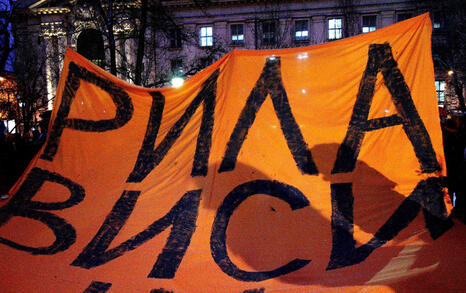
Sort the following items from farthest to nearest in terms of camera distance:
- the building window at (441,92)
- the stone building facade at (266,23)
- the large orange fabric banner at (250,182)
Result: the building window at (441,92)
the stone building facade at (266,23)
the large orange fabric banner at (250,182)

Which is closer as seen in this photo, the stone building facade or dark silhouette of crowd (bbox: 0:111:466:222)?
dark silhouette of crowd (bbox: 0:111:466:222)

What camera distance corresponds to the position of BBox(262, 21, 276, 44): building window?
22.9 meters

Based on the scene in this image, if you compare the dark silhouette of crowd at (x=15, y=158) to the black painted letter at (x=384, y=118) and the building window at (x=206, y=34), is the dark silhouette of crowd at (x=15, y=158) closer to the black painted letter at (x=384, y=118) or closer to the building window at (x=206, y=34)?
the black painted letter at (x=384, y=118)

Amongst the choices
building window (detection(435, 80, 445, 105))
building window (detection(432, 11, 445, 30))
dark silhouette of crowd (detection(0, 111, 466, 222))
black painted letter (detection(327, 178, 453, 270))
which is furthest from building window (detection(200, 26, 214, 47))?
black painted letter (detection(327, 178, 453, 270))

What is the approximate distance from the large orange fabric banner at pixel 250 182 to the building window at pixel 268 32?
19612 mm

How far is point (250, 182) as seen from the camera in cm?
397

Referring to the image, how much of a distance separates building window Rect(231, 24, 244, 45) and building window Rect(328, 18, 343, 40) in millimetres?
7065

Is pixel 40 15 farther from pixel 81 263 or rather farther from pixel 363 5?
pixel 81 263

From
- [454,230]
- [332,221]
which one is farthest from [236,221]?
[454,230]

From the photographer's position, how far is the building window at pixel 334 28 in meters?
25.4

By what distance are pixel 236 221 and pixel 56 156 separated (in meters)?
2.79

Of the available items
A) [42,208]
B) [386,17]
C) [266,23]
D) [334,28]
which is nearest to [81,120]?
[42,208]

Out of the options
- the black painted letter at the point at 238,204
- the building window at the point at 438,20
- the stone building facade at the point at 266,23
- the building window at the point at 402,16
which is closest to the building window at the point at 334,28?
the stone building facade at the point at 266,23

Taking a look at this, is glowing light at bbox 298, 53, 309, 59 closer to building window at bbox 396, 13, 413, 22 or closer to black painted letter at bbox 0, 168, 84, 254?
black painted letter at bbox 0, 168, 84, 254
